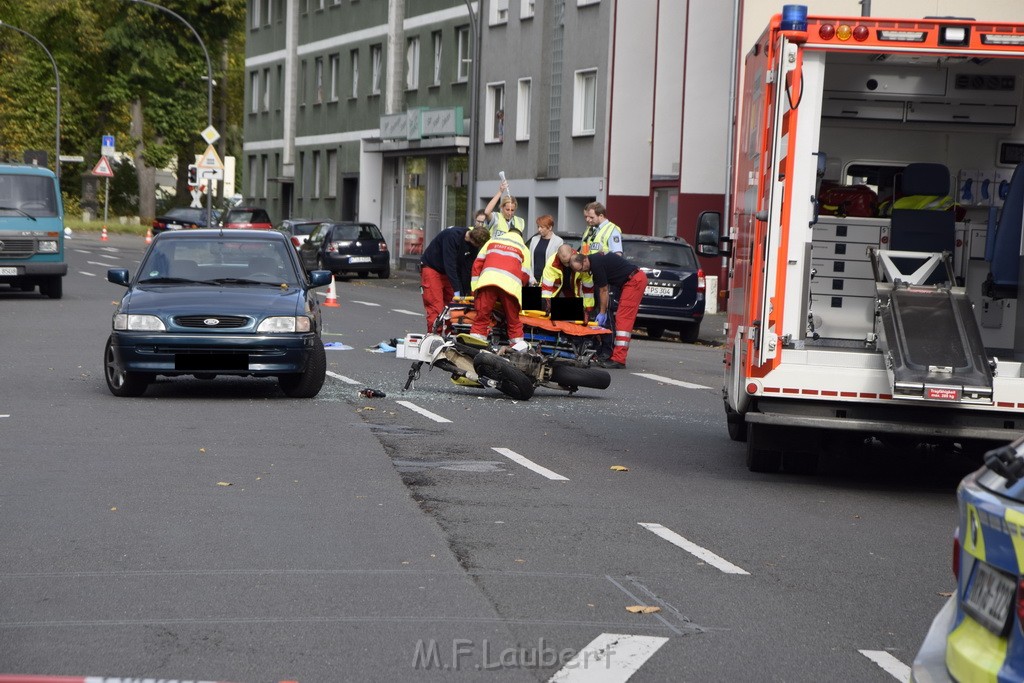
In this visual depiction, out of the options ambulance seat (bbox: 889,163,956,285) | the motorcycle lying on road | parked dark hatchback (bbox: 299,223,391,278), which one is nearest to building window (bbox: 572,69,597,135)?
parked dark hatchback (bbox: 299,223,391,278)

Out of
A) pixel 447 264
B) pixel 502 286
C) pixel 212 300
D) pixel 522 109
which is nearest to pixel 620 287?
pixel 447 264

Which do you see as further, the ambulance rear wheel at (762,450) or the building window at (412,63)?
the building window at (412,63)

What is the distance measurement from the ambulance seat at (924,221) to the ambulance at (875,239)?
11 mm

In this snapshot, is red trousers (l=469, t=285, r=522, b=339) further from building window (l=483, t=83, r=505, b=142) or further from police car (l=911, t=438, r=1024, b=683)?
building window (l=483, t=83, r=505, b=142)

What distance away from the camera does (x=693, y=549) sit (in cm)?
813

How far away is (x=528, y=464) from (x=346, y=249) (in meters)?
34.0

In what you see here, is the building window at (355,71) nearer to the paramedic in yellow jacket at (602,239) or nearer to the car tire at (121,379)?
the paramedic in yellow jacket at (602,239)

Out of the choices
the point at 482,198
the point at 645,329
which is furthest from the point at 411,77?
the point at 645,329

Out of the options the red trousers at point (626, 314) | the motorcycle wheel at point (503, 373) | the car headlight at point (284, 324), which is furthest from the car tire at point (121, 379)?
the red trousers at point (626, 314)

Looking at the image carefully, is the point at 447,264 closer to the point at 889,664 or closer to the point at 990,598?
the point at 889,664

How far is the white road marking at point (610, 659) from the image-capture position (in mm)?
5617

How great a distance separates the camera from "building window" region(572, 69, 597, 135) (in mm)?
42469

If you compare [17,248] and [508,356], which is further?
[17,248]

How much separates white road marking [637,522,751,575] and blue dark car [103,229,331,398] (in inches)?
250
